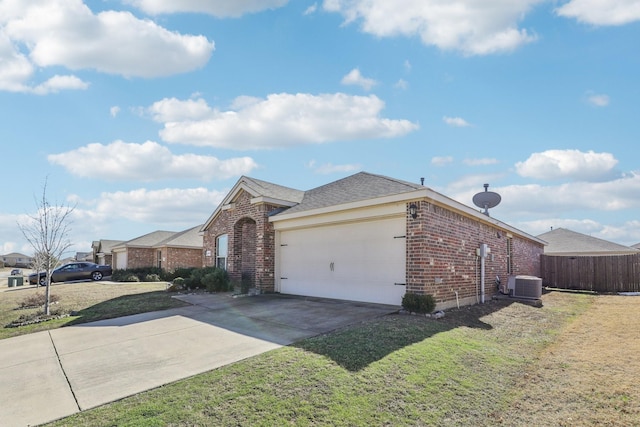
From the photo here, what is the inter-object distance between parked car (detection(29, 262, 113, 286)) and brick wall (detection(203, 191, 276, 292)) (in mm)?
14151

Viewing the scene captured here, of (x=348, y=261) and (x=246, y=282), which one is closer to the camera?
(x=348, y=261)

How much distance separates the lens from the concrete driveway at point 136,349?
15.2ft

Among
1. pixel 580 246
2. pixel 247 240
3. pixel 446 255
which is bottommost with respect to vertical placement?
pixel 580 246

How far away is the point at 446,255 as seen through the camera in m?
9.88

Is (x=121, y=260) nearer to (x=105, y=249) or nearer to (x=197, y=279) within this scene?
(x=105, y=249)

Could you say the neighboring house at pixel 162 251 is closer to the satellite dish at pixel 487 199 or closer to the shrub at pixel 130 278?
the shrub at pixel 130 278

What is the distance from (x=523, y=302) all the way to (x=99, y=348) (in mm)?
12049

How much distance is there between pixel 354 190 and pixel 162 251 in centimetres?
2074

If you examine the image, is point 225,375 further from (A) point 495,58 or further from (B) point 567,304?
(B) point 567,304

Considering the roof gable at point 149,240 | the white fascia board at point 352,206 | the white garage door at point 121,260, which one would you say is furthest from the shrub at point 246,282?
the white garage door at point 121,260

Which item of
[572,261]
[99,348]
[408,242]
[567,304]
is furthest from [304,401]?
[572,261]

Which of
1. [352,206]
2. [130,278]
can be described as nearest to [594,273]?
[352,206]

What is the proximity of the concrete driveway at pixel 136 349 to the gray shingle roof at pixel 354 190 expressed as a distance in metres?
3.01

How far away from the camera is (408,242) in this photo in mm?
9289
